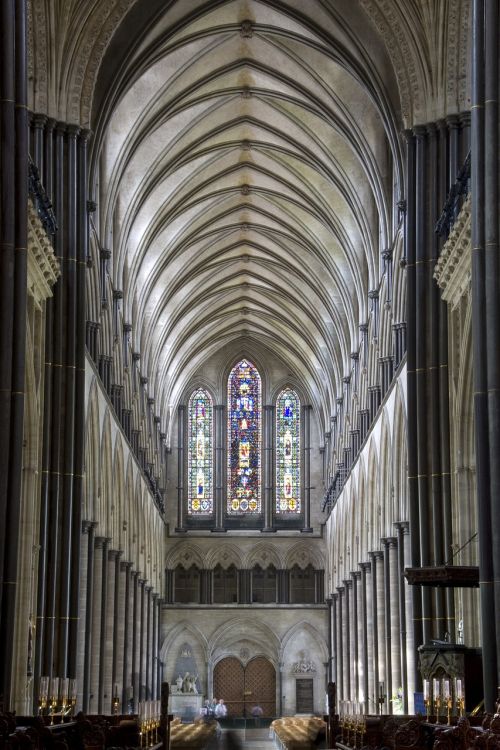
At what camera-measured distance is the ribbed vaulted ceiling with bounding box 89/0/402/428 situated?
3338 centimetres

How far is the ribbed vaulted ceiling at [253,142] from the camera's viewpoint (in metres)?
33.4

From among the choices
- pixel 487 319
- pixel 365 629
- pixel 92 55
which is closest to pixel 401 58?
pixel 92 55

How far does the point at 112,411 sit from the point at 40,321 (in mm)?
Answer: 12124

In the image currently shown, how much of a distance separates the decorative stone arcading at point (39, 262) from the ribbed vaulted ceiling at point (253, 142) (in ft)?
24.5

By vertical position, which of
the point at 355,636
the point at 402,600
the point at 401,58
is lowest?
the point at 355,636

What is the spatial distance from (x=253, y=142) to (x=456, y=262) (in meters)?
19.1

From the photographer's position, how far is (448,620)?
87.9 feet

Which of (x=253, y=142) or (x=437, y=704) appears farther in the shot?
(x=253, y=142)

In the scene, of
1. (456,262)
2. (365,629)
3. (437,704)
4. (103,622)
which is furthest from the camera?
(365,629)

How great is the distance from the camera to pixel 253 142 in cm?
4303

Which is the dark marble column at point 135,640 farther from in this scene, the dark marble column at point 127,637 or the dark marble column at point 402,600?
the dark marble column at point 402,600

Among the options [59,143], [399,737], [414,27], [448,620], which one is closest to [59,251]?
[59,143]

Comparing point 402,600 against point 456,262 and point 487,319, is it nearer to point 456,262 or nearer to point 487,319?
point 456,262

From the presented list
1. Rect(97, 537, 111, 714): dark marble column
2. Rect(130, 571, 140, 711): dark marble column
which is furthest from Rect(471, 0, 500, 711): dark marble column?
Rect(130, 571, 140, 711): dark marble column
